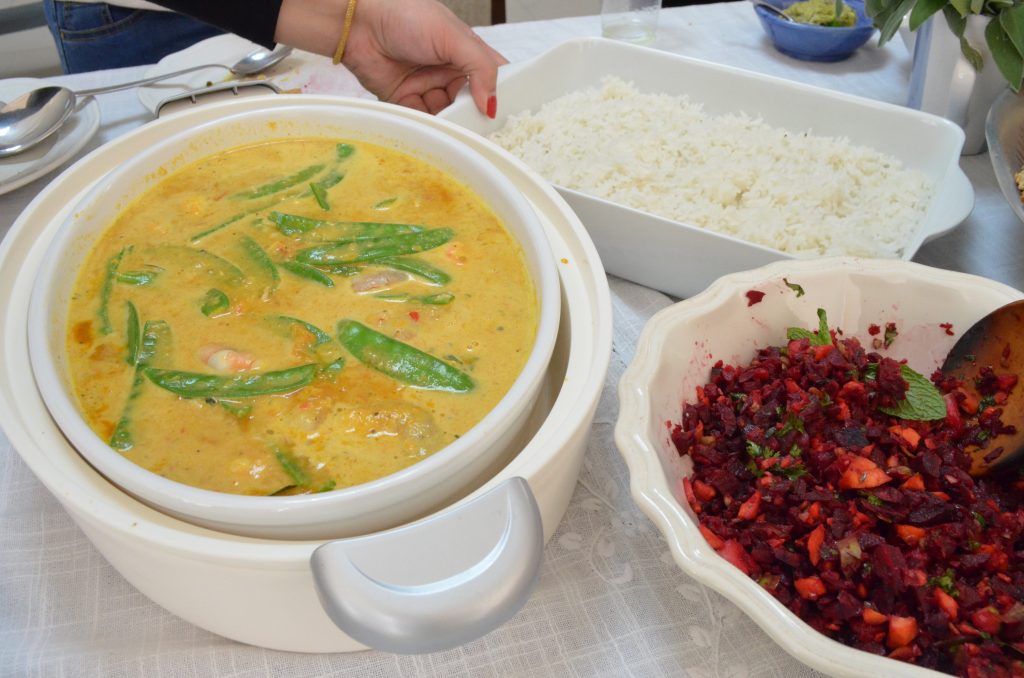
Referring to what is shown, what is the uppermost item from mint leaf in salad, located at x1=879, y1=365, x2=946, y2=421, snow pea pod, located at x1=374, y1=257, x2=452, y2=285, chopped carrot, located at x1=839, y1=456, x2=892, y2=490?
snow pea pod, located at x1=374, y1=257, x2=452, y2=285

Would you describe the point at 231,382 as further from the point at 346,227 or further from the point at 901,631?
the point at 901,631

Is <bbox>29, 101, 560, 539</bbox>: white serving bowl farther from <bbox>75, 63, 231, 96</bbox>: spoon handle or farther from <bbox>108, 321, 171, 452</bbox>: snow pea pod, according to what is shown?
<bbox>75, 63, 231, 96</bbox>: spoon handle

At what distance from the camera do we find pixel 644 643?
101cm

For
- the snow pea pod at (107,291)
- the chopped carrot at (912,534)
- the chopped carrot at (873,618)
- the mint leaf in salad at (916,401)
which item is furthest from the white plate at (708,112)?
the snow pea pod at (107,291)

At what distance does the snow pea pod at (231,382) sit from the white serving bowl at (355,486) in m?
0.11

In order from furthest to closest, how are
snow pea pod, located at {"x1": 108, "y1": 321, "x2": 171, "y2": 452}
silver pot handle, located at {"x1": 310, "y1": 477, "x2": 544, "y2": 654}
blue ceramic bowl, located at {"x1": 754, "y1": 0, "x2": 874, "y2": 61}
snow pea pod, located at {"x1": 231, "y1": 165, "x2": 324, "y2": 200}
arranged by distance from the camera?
blue ceramic bowl, located at {"x1": 754, "y1": 0, "x2": 874, "y2": 61}
snow pea pod, located at {"x1": 231, "y1": 165, "x2": 324, "y2": 200}
snow pea pod, located at {"x1": 108, "y1": 321, "x2": 171, "y2": 452}
silver pot handle, located at {"x1": 310, "y1": 477, "x2": 544, "y2": 654}

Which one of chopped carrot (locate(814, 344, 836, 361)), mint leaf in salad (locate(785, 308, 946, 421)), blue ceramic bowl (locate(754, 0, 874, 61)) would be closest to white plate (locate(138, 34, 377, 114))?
blue ceramic bowl (locate(754, 0, 874, 61))

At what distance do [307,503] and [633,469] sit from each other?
0.38 meters

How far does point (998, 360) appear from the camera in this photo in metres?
1.08

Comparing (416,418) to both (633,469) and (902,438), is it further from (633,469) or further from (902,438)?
(902,438)

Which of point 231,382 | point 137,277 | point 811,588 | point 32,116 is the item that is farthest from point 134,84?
point 811,588

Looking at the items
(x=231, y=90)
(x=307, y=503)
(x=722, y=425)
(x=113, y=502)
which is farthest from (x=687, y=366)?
(x=231, y=90)

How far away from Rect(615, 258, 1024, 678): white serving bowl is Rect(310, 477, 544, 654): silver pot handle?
20 centimetres

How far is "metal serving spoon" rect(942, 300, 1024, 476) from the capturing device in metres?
1.01
